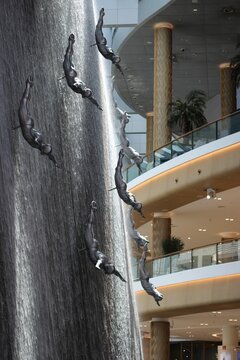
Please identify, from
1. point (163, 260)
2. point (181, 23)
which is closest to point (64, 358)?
point (163, 260)

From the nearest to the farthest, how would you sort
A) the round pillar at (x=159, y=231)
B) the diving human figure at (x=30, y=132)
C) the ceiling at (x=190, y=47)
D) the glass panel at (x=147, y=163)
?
1. the diving human figure at (x=30, y=132)
2. the glass panel at (x=147, y=163)
3. the round pillar at (x=159, y=231)
4. the ceiling at (x=190, y=47)

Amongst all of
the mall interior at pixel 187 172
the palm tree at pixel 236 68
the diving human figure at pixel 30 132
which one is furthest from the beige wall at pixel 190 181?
the diving human figure at pixel 30 132

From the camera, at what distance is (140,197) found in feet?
113

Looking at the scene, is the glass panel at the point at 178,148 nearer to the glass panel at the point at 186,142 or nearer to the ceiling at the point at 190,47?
the glass panel at the point at 186,142

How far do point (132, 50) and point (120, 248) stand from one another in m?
28.0

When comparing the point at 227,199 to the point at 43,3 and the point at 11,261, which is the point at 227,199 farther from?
the point at 11,261

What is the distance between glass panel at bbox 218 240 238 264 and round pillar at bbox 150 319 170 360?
6.18m

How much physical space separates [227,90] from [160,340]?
1210 centimetres

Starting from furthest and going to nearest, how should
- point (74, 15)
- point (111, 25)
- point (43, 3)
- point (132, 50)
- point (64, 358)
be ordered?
point (132, 50)
point (111, 25)
point (74, 15)
point (43, 3)
point (64, 358)


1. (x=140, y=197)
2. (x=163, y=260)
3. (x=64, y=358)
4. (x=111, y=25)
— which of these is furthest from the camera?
(x=111, y=25)

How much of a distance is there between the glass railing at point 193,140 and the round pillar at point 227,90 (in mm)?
7375

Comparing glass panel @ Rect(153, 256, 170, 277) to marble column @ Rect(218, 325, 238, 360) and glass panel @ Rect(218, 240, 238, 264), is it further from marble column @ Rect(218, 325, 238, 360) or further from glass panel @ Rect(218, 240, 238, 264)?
marble column @ Rect(218, 325, 238, 360)

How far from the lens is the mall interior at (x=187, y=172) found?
30.0 metres

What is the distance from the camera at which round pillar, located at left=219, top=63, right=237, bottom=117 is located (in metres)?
41.1
